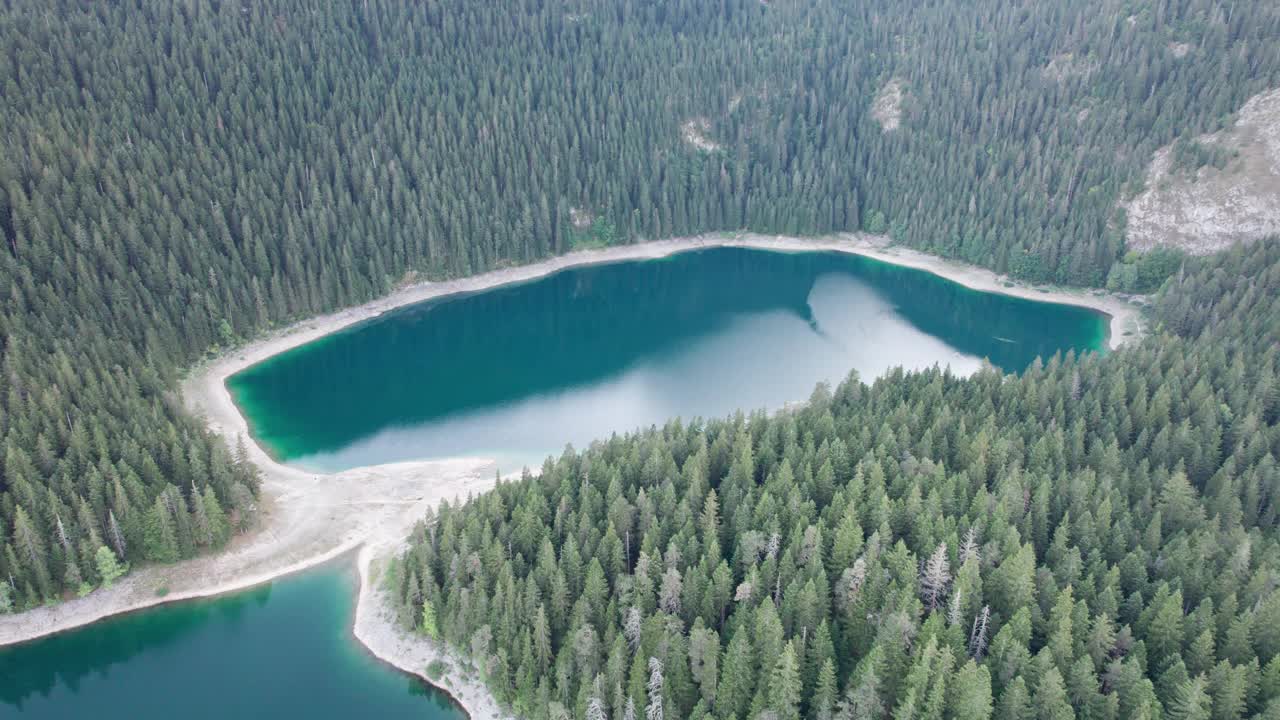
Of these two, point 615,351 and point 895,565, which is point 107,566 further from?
point 615,351

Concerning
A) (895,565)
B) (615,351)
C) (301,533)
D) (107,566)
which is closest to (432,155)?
(615,351)

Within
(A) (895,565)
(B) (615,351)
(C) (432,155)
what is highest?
(C) (432,155)

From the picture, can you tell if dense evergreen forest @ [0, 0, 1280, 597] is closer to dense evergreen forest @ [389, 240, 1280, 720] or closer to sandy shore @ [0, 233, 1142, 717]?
sandy shore @ [0, 233, 1142, 717]

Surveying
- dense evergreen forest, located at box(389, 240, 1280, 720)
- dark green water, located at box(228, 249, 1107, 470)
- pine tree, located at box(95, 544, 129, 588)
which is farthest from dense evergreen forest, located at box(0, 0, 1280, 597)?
dense evergreen forest, located at box(389, 240, 1280, 720)

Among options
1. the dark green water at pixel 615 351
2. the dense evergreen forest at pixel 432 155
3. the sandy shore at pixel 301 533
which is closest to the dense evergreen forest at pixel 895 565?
the sandy shore at pixel 301 533

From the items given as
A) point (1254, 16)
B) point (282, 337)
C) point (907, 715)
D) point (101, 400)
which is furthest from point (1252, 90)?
point (101, 400)

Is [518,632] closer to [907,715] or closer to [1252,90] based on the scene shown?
[907,715]
